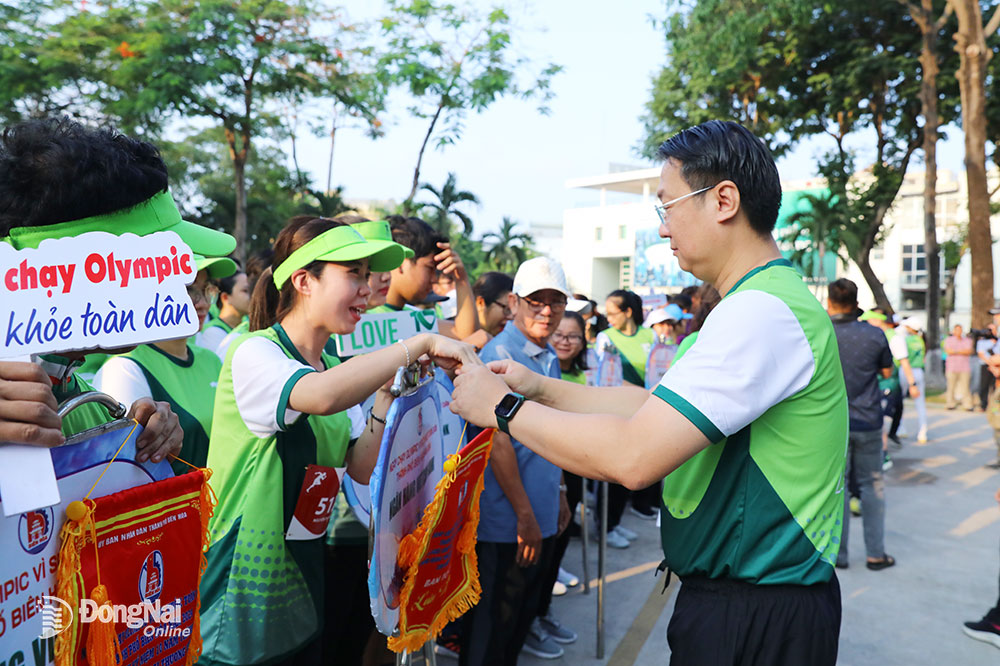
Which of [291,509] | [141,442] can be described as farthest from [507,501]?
[141,442]

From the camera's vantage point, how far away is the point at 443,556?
2109 mm

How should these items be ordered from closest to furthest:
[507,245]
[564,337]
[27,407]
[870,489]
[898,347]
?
[27,407]
[564,337]
[870,489]
[898,347]
[507,245]

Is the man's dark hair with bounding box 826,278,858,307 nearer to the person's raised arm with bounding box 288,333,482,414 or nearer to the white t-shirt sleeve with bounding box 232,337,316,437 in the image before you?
the person's raised arm with bounding box 288,333,482,414

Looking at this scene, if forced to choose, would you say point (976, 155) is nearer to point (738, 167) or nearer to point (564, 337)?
point (564, 337)

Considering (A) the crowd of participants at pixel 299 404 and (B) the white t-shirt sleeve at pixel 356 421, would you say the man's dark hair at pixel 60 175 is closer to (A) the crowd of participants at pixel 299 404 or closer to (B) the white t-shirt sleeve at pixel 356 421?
(A) the crowd of participants at pixel 299 404

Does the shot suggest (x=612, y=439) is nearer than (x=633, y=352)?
Yes

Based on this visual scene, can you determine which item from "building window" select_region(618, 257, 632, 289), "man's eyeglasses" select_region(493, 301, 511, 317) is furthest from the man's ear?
"building window" select_region(618, 257, 632, 289)

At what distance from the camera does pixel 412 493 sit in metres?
1.98

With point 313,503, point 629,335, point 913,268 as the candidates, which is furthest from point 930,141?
point 913,268

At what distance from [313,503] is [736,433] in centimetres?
121

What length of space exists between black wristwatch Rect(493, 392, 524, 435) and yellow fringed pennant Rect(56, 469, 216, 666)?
0.67 m

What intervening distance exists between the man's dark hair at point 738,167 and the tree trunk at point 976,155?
646 inches

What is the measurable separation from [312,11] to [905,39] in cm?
1418

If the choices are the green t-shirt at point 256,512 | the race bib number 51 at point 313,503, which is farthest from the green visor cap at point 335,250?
the race bib number 51 at point 313,503
